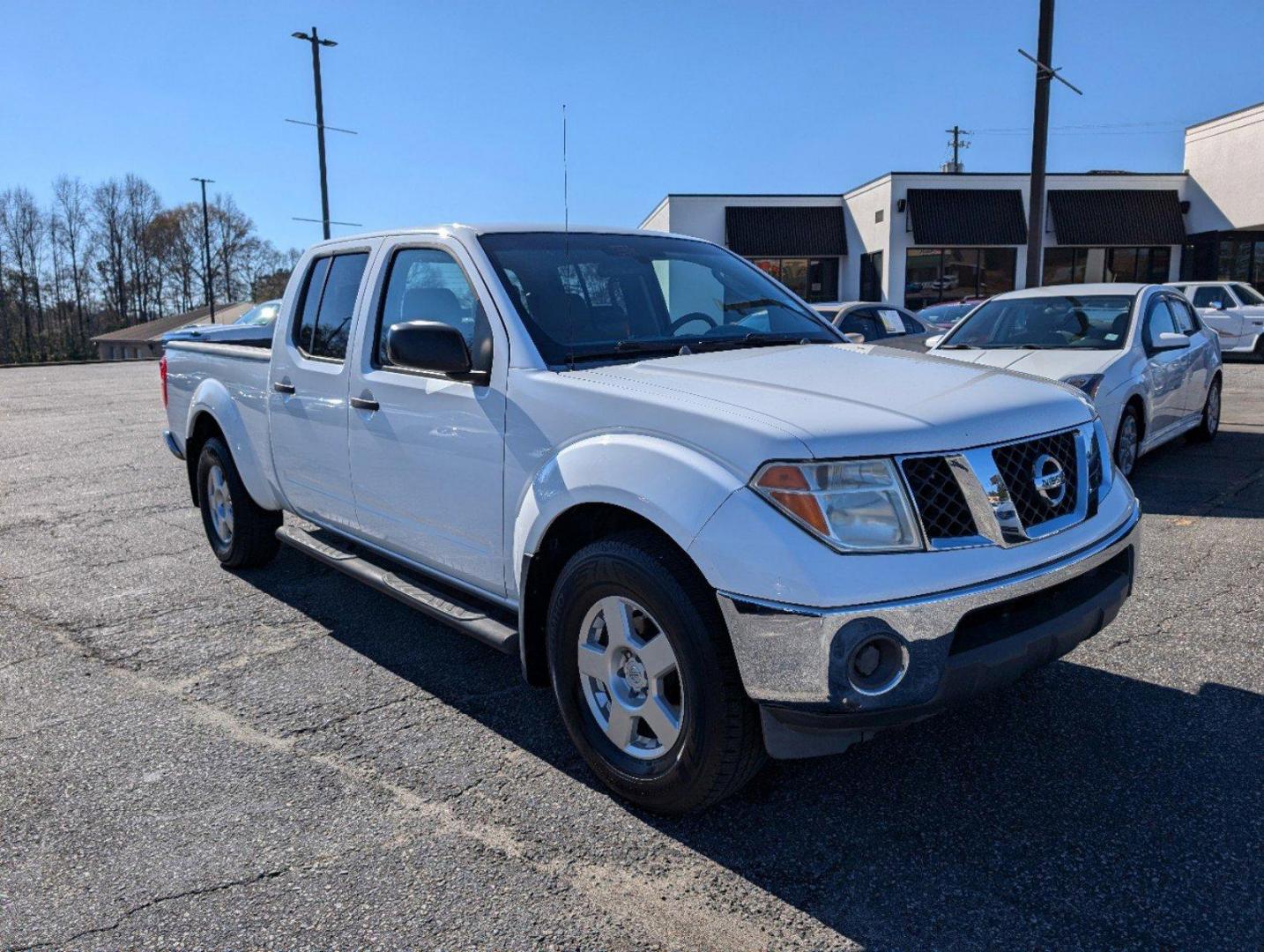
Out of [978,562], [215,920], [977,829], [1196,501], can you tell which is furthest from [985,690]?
[1196,501]

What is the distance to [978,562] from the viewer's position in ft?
8.48

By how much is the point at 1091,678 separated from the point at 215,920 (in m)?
3.28

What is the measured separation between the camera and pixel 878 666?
2535 mm

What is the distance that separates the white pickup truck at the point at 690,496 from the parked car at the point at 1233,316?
18310 millimetres

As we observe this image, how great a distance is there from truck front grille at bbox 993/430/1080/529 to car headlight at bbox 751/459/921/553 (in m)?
0.39

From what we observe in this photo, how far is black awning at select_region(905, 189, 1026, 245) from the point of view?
3144 cm

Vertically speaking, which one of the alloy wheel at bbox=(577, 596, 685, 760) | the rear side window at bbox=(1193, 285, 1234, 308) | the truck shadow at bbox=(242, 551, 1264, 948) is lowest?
the truck shadow at bbox=(242, 551, 1264, 948)

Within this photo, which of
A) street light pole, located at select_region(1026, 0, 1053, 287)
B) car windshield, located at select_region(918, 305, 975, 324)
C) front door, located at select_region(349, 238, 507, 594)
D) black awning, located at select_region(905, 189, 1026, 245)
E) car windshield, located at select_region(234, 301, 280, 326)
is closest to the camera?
front door, located at select_region(349, 238, 507, 594)

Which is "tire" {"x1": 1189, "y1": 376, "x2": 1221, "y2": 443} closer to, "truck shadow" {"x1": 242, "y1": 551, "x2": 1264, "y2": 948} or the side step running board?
"truck shadow" {"x1": 242, "y1": 551, "x2": 1264, "y2": 948}

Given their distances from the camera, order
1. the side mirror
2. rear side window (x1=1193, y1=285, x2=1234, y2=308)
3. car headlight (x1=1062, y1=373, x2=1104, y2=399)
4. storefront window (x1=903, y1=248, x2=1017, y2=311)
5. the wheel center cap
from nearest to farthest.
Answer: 1. the wheel center cap
2. the side mirror
3. car headlight (x1=1062, y1=373, x2=1104, y2=399)
4. rear side window (x1=1193, y1=285, x2=1234, y2=308)
5. storefront window (x1=903, y1=248, x2=1017, y2=311)

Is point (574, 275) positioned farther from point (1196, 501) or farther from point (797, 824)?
point (1196, 501)

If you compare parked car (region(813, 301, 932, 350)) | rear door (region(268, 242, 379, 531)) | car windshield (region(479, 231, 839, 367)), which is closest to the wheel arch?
car windshield (region(479, 231, 839, 367))

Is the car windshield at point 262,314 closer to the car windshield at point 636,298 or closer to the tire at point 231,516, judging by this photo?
the tire at point 231,516

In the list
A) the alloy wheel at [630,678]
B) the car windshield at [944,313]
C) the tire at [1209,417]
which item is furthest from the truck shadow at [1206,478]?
the car windshield at [944,313]
